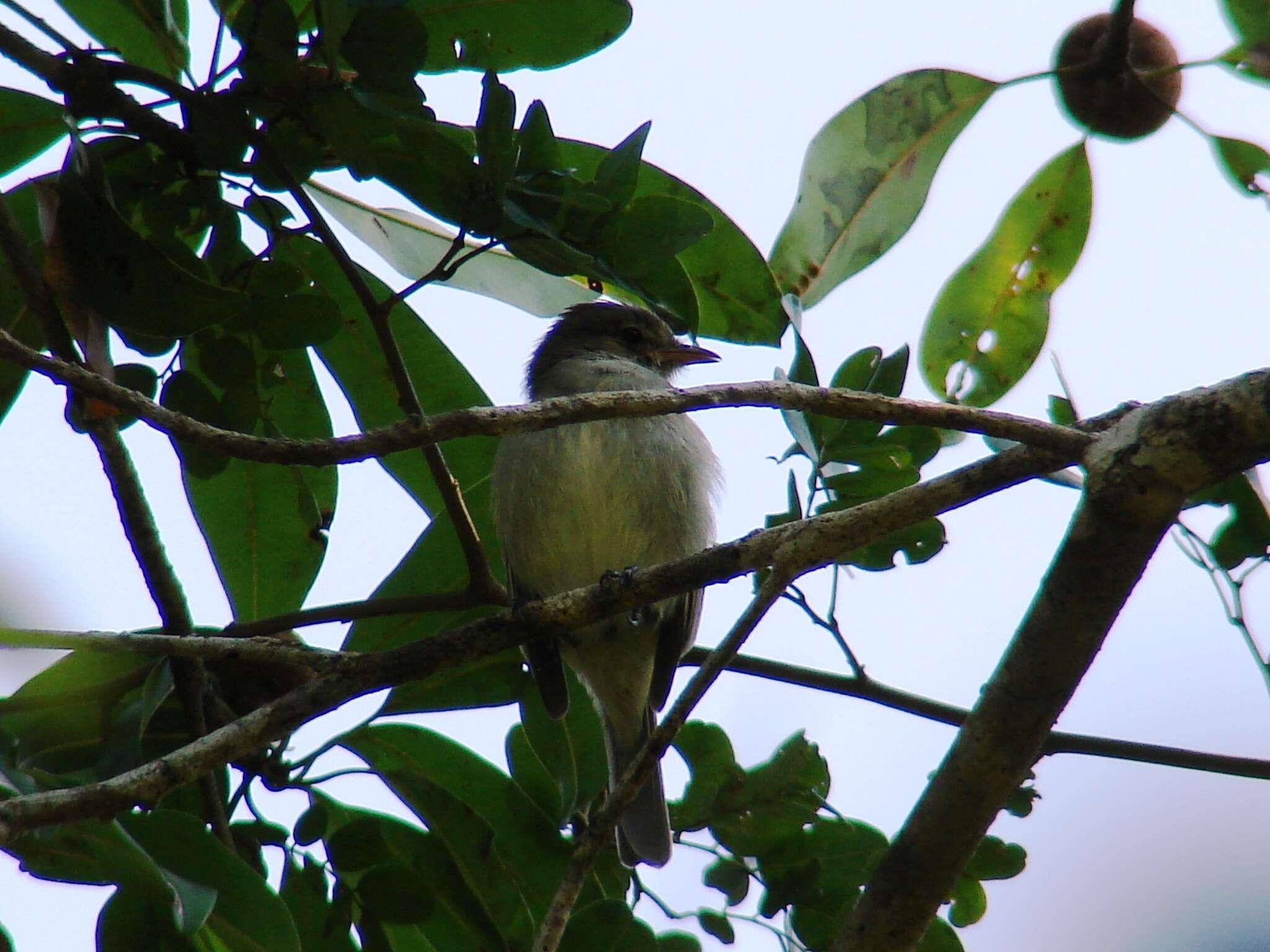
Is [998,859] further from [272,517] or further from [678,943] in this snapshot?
[272,517]

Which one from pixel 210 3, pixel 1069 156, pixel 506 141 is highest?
pixel 1069 156

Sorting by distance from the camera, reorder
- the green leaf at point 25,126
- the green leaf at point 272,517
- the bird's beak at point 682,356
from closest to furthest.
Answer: the green leaf at point 25,126
the green leaf at point 272,517
the bird's beak at point 682,356

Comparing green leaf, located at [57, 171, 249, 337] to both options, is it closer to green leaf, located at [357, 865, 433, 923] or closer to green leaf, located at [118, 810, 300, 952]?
green leaf, located at [118, 810, 300, 952]

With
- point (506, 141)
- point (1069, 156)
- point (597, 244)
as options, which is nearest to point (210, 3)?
point (506, 141)

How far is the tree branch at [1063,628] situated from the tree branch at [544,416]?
0.41 ft

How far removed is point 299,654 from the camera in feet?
8.53

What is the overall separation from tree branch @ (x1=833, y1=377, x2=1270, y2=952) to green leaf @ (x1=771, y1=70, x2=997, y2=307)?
53.5 inches

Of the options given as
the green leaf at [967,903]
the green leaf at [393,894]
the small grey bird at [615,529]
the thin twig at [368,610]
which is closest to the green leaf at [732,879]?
the green leaf at [967,903]

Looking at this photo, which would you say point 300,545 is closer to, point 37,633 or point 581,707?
point 581,707

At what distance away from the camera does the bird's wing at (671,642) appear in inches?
188

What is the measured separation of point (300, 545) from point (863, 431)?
1567 mm

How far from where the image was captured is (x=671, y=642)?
15.9 ft

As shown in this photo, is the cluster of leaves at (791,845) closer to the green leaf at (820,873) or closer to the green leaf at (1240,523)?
the green leaf at (820,873)

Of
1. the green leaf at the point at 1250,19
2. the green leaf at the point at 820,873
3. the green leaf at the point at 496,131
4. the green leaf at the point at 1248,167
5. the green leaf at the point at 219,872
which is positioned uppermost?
the green leaf at the point at 1250,19
